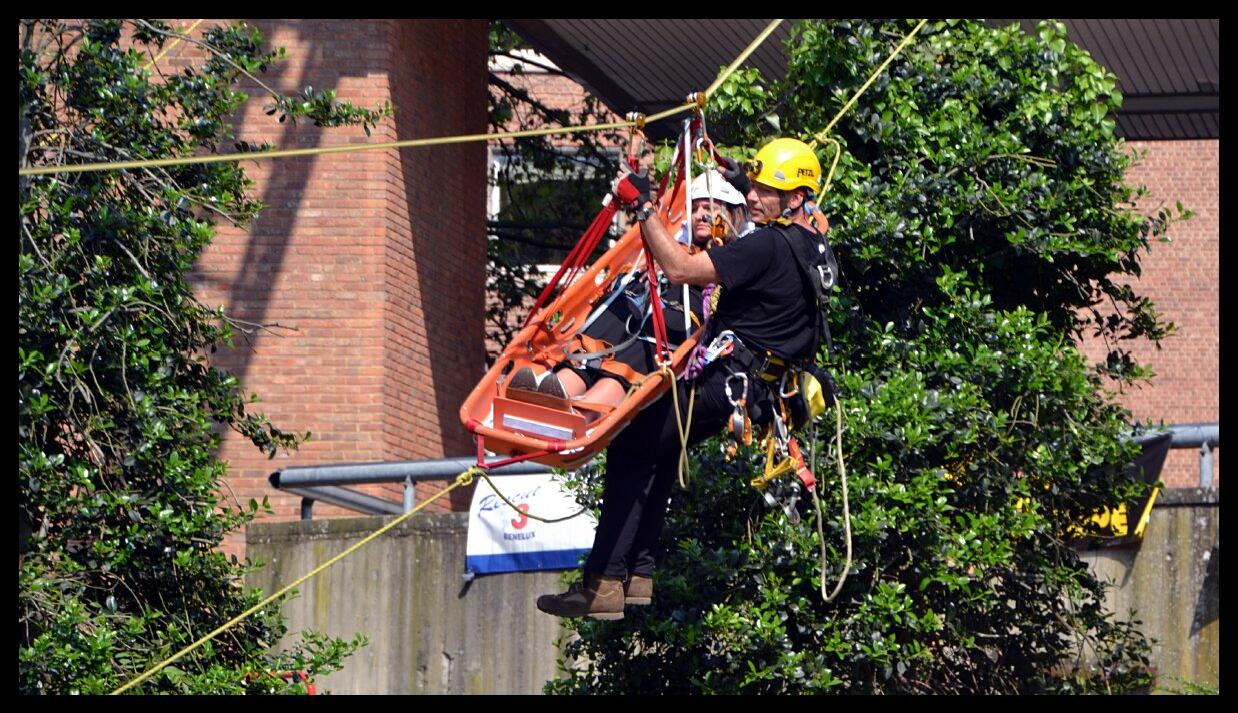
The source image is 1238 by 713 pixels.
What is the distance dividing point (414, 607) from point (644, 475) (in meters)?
4.83

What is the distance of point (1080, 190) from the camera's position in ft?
36.4

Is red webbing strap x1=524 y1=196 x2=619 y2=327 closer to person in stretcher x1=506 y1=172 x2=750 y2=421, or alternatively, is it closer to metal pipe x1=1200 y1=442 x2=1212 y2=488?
person in stretcher x1=506 y1=172 x2=750 y2=421

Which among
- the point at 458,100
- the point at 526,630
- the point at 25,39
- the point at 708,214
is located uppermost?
the point at 458,100

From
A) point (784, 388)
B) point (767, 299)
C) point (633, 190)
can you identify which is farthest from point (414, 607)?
point (633, 190)

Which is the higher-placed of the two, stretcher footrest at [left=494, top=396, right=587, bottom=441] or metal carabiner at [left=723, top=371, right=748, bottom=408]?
metal carabiner at [left=723, top=371, right=748, bottom=408]

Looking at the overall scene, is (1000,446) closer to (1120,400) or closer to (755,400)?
(755,400)

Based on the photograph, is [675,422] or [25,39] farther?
[25,39]

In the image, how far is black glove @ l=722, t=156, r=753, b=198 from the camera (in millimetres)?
8844

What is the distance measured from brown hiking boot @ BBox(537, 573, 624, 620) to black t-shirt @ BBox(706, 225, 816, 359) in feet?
4.02

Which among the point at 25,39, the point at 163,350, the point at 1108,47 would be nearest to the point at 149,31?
the point at 25,39

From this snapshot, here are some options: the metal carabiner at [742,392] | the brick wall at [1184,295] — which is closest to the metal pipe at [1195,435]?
A: the metal carabiner at [742,392]

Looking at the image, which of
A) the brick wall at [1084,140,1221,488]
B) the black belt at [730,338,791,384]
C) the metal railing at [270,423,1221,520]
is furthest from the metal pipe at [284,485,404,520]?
the brick wall at [1084,140,1221,488]

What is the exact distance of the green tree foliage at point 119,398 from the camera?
32.8 ft

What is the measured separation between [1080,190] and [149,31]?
512 centimetres
